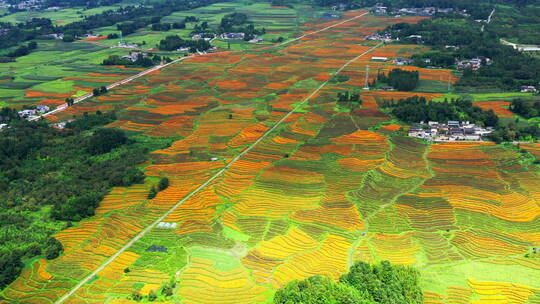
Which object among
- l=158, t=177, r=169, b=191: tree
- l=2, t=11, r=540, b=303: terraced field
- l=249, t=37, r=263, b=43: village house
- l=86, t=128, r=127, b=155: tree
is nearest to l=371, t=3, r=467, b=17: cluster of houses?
l=249, t=37, r=263, b=43: village house

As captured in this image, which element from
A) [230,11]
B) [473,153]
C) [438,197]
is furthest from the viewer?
[230,11]

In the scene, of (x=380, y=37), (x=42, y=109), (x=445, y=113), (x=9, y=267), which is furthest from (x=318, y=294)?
(x=380, y=37)

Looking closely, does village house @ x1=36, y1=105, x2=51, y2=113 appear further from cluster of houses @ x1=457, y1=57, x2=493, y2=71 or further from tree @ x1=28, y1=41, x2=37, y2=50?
cluster of houses @ x1=457, y1=57, x2=493, y2=71

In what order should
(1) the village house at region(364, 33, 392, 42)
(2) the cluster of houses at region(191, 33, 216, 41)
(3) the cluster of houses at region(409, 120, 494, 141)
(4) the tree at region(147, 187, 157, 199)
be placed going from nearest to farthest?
(4) the tree at region(147, 187, 157, 199)
(3) the cluster of houses at region(409, 120, 494, 141)
(1) the village house at region(364, 33, 392, 42)
(2) the cluster of houses at region(191, 33, 216, 41)

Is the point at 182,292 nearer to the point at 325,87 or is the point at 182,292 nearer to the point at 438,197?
the point at 438,197

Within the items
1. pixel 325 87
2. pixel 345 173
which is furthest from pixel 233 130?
pixel 325 87

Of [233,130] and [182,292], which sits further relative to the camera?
[233,130]
